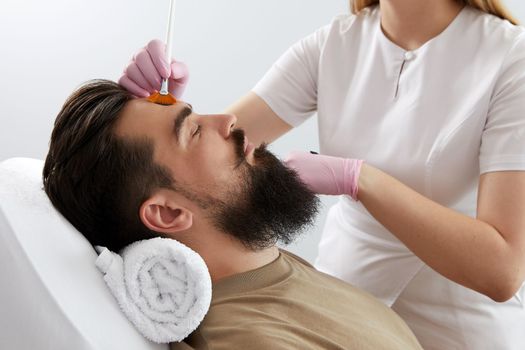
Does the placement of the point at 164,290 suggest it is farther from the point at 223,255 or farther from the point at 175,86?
the point at 175,86

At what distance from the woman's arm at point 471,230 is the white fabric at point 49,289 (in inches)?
21.0

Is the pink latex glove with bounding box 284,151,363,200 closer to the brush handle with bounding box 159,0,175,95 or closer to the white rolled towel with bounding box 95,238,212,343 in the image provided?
the brush handle with bounding box 159,0,175,95

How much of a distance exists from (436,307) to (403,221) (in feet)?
0.95

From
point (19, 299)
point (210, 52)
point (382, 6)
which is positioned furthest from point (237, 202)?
point (210, 52)

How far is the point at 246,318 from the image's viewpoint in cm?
127

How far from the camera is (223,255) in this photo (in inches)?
56.4

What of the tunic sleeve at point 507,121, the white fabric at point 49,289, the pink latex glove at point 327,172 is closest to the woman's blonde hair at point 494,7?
the tunic sleeve at point 507,121

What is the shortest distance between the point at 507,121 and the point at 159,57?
0.74 metres

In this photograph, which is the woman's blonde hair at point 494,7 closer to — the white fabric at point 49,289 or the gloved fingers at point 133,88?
the gloved fingers at point 133,88

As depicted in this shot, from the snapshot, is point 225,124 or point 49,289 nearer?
point 49,289

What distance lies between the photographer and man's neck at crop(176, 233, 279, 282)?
1427mm

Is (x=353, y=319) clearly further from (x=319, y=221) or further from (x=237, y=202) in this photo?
(x=319, y=221)

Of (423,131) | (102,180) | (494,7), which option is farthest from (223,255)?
(494,7)

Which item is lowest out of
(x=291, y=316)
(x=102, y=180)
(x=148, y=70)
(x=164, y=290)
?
(x=291, y=316)
